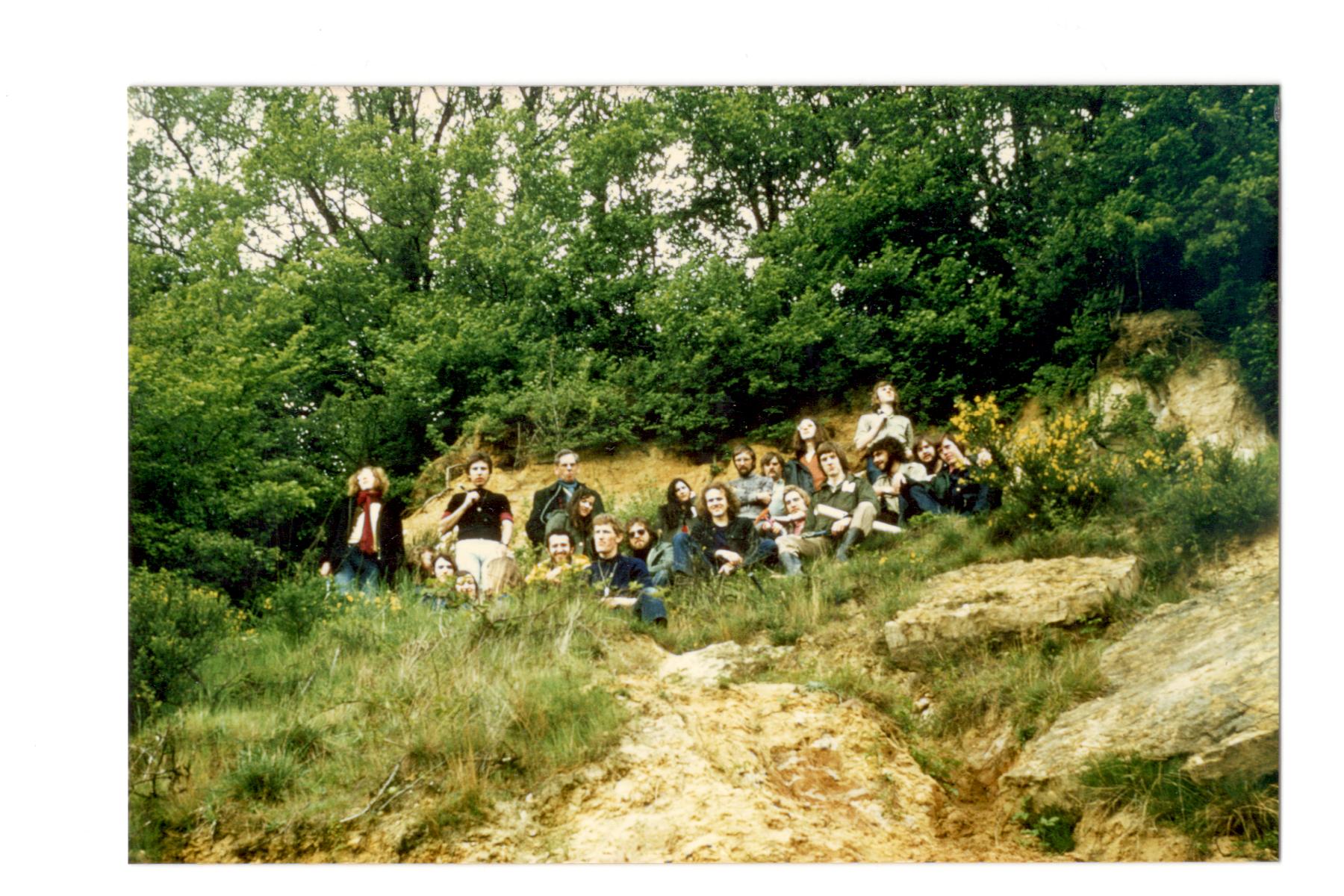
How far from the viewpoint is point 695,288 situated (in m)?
6.68

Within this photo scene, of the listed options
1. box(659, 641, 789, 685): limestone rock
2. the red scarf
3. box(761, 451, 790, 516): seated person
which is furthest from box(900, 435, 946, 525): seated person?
the red scarf

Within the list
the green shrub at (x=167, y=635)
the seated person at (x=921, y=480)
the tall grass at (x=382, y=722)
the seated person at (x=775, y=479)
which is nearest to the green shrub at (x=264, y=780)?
the tall grass at (x=382, y=722)

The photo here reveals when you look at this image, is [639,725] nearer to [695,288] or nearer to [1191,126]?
[695,288]

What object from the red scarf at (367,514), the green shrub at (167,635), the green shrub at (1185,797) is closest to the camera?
the green shrub at (1185,797)

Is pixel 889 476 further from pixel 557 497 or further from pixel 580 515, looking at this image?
pixel 557 497

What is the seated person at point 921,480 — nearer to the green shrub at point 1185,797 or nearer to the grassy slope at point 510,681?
the grassy slope at point 510,681

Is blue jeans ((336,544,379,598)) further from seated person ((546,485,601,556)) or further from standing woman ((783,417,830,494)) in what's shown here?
standing woman ((783,417,830,494))

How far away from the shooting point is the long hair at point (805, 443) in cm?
651

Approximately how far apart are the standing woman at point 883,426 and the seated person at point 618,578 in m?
1.48

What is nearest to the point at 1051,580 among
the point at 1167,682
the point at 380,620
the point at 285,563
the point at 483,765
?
the point at 1167,682

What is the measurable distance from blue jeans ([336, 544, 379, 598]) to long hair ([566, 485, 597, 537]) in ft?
3.95

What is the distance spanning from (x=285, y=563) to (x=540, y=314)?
215cm

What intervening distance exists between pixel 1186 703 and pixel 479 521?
405 centimetres

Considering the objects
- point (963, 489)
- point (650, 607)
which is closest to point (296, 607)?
point (650, 607)
